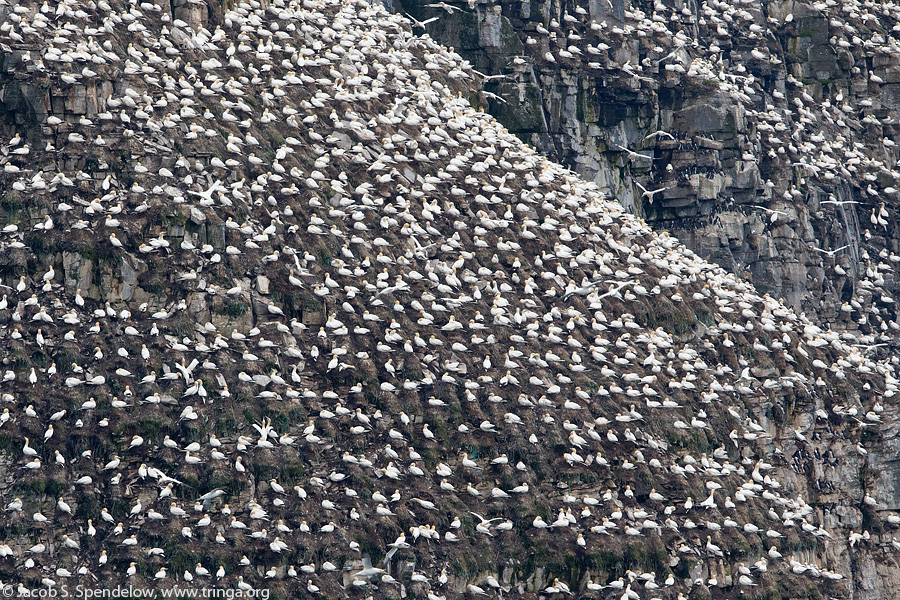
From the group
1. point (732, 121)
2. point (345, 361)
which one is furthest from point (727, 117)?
point (345, 361)

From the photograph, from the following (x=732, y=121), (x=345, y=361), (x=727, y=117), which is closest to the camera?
(x=345, y=361)

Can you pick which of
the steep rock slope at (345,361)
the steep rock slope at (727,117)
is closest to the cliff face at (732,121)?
the steep rock slope at (727,117)

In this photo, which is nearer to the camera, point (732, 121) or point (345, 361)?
point (345, 361)

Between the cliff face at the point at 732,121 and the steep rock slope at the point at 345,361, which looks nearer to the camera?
the steep rock slope at the point at 345,361

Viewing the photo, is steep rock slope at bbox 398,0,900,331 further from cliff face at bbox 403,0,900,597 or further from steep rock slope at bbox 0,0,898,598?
steep rock slope at bbox 0,0,898,598

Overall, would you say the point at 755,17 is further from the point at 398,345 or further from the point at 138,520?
the point at 138,520

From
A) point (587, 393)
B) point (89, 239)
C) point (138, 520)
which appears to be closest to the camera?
point (138, 520)

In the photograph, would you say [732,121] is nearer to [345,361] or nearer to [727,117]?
[727,117]

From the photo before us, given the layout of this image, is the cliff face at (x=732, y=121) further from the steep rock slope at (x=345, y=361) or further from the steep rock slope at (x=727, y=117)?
the steep rock slope at (x=345, y=361)

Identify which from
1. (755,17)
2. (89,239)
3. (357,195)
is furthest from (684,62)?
(89,239)
